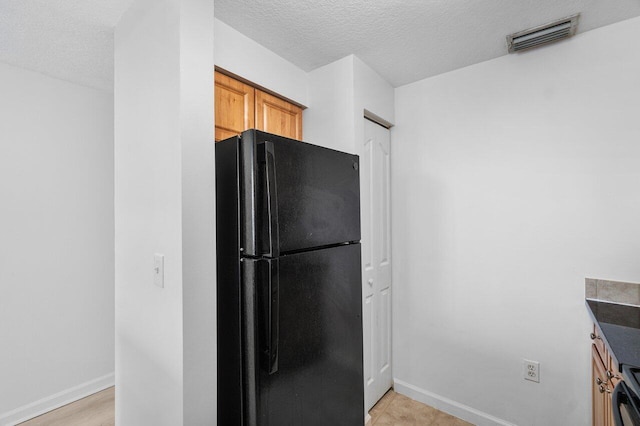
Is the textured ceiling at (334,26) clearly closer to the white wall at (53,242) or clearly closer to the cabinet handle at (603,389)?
the white wall at (53,242)

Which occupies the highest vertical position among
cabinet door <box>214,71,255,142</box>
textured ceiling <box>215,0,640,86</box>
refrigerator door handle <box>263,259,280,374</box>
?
textured ceiling <box>215,0,640,86</box>

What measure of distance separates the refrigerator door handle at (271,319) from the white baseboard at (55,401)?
2142mm

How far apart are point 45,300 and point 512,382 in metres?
3.18

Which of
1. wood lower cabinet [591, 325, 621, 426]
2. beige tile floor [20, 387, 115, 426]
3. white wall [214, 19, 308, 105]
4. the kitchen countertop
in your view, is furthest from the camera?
beige tile floor [20, 387, 115, 426]

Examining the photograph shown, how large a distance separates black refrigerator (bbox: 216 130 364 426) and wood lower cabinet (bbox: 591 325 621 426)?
105 cm

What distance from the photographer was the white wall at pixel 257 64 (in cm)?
159

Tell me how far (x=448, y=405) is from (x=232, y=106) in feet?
7.82

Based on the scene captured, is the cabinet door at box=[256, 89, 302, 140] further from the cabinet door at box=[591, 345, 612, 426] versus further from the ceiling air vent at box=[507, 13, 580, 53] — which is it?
the cabinet door at box=[591, 345, 612, 426]

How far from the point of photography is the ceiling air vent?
1.62 m

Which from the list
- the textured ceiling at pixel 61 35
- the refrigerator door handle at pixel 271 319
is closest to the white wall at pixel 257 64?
the textured ceiling at pixel 61 35

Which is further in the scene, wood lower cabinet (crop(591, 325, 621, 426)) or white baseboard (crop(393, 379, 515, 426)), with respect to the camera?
white baseboard (crop(393, 379, 515, 426))

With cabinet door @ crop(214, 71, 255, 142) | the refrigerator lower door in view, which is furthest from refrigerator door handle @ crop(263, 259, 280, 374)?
cabinet door @ crop(214, 71, 255, 142)

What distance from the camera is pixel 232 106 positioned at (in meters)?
1.68

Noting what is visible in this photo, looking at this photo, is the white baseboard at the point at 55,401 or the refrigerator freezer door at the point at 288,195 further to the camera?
the white baseboard at the point at 55,401
